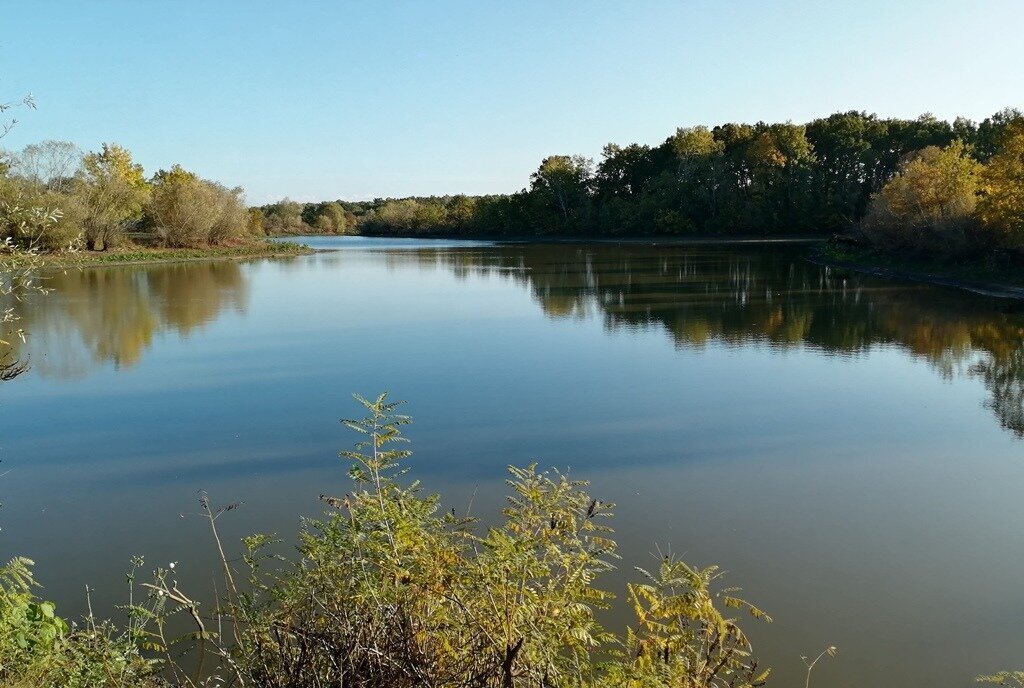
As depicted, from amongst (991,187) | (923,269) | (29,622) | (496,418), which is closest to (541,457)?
(496,418)

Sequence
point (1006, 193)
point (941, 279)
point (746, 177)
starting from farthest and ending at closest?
point (746, 177), point (941, 279), point (1006, 193)

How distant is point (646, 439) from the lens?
8.12m

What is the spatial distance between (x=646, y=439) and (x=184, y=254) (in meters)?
40.9

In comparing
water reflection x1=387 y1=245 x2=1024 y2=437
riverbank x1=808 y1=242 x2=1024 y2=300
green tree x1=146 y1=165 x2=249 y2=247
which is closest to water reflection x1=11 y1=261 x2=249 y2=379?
water reflection x1=387 y1=245 x2=1024 y2=437

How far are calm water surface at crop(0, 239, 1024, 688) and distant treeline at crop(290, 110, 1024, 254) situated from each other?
33842mm

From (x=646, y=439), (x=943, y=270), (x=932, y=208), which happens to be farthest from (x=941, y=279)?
(x=646, y=439)

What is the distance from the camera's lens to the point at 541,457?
7.58 meters

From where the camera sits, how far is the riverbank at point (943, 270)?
20.6 metres

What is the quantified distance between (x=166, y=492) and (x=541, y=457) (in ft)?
11.2

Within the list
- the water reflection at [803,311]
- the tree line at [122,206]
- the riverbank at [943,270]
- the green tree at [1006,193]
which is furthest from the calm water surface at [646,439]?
the tree line at [122,206]

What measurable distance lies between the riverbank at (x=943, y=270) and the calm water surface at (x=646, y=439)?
2.86 m

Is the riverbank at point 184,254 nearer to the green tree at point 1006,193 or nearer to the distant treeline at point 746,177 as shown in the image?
the distant treeline at point 746,177

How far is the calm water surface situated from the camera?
16.5ft

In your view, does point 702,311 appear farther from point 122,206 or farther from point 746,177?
point 746,177
